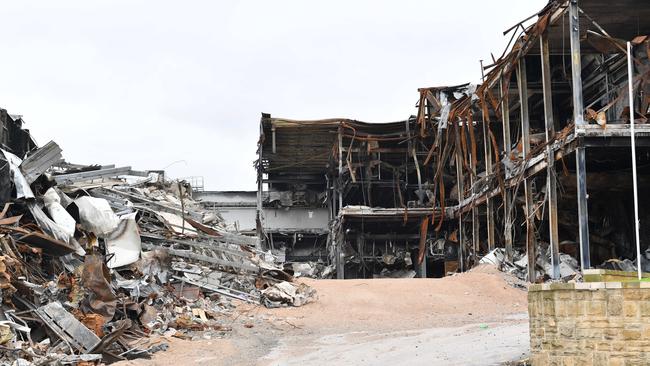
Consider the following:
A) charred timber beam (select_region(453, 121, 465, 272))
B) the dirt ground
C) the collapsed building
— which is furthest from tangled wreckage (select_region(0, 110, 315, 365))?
charred timber beam (select_region(453, 121, 465, 272))

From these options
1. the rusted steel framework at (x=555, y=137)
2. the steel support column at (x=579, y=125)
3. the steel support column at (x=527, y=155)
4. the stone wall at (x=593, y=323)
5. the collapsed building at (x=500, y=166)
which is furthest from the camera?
the steel support column at (x=527, y=155)

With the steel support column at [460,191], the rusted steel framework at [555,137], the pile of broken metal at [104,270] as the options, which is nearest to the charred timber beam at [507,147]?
the rusted steel framework at [555,137]

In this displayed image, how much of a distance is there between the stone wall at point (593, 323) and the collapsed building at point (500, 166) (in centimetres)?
693

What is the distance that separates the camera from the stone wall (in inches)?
337

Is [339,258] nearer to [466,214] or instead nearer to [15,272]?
[466,214]

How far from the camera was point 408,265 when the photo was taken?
3172 cm

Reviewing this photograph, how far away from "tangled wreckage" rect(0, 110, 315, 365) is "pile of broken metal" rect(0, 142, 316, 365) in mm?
26

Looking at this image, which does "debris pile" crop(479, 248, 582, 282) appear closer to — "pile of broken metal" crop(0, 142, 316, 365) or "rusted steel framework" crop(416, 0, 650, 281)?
"rusted steel framework" crop(416, 0, 650, 281)

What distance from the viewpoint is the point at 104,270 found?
1395 cm

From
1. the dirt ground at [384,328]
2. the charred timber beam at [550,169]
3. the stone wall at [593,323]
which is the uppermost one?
the charred timber beam at [550,169]

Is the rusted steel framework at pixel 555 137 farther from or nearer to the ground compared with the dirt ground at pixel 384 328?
farther from the ground

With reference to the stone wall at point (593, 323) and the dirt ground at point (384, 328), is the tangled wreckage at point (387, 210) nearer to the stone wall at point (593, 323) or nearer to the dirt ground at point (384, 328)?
the dirt ground at point (384, 328)

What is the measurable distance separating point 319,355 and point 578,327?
17.1ft

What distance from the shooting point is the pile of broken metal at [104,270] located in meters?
11.7
